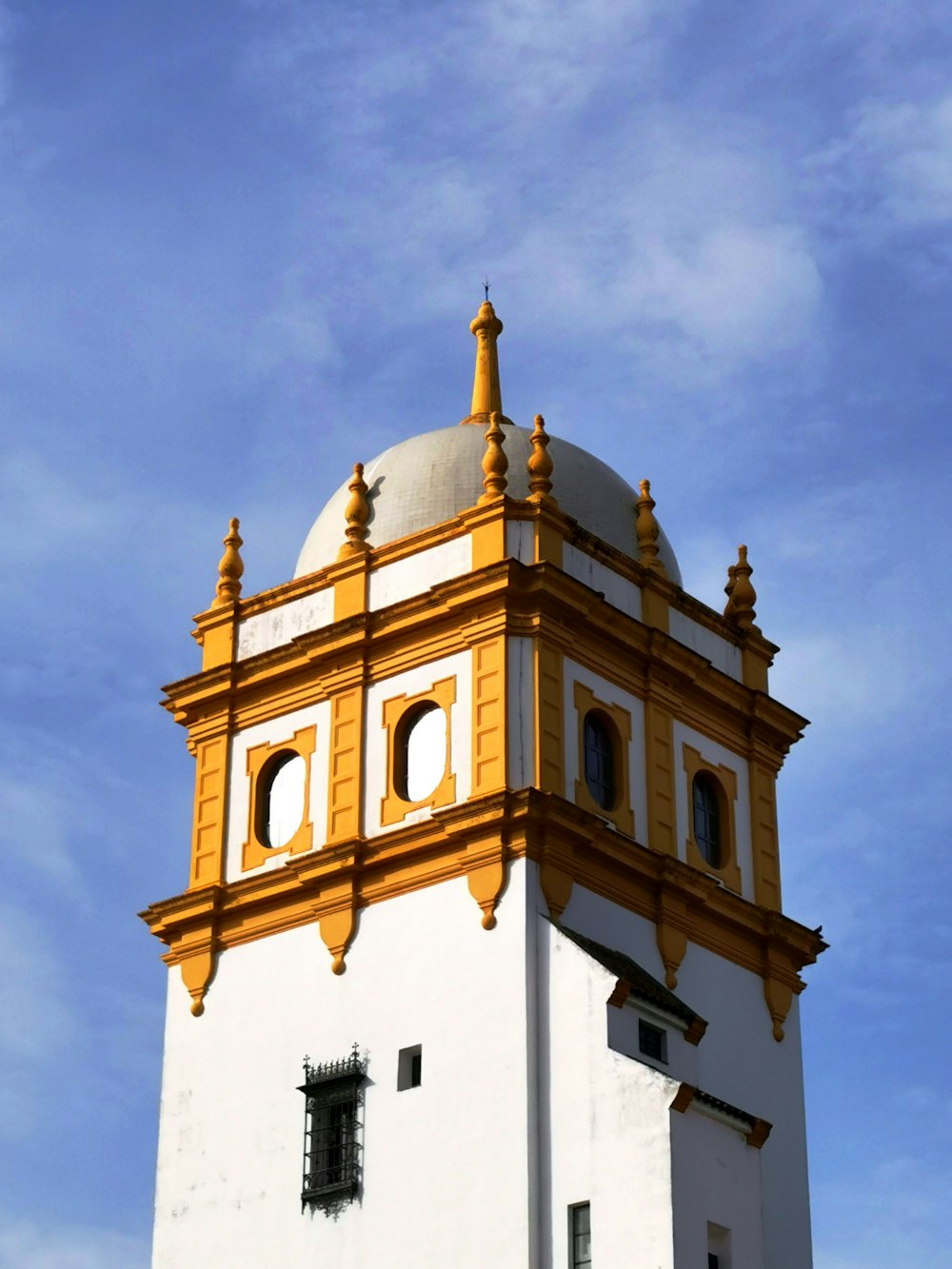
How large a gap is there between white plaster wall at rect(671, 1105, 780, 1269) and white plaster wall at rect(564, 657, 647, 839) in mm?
5895

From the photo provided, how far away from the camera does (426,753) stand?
1681 inches

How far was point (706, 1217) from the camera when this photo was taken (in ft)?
122

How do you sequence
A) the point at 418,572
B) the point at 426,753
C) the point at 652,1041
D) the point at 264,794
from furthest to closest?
the point at 264,794
the point at 418,572
the point at 426,753
the point at 652,1041

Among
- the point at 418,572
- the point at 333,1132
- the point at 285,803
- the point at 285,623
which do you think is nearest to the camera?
the point at 333,1132

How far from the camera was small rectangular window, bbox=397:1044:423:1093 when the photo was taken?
40344 mm

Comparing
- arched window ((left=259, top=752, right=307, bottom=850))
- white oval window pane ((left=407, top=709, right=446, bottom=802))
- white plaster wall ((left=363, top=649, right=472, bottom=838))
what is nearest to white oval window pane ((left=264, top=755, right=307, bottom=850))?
arched window ((left=259, top=752, right=307, bottom=850))

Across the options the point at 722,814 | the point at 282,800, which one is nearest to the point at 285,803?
the point at 282,800

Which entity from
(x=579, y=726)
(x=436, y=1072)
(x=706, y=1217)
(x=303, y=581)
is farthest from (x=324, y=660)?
(x=706, y=1217)

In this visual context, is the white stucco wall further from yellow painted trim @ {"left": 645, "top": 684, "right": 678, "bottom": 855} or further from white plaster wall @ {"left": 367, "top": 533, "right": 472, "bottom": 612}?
white plaster wall @ {"left": 367, "top": 533, "right": 472, "bottom": 612}

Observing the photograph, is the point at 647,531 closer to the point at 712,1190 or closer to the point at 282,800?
the point at 282,800

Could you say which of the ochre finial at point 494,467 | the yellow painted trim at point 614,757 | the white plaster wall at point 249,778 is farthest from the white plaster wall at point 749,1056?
the ochre finial at point 494,467

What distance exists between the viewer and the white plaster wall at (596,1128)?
121 ft

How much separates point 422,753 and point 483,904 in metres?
3.27

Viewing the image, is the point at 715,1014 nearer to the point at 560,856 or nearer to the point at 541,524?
the point at 560,856
